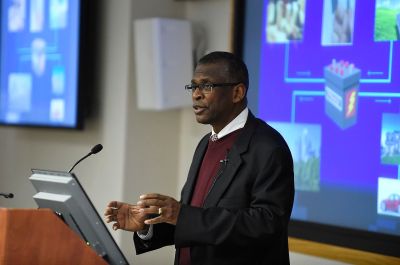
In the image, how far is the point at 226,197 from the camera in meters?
2.26

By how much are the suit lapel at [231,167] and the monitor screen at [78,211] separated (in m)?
0.35

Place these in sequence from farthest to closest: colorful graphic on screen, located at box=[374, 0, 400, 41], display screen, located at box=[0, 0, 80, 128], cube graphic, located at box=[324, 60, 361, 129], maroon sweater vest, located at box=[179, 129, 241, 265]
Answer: display screen, located at box=[0, 0, 80, 128]
cube graphic, located at box=[324, 60, 361, 129]
colorful graphic on screen, located at box=[374, 0, 400, 41]
maroon sweater vest, located at box=[179, 129, 241, 265]

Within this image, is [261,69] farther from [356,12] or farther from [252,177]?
[252,177]

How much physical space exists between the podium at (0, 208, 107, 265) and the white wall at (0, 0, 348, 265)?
6.25 ft

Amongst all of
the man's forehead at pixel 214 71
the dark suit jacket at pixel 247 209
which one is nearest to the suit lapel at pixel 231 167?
the dark suit jacket at pixel 247 209

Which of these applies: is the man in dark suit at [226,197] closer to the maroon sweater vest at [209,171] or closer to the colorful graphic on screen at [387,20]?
the maroon sweater vest at [209,171]

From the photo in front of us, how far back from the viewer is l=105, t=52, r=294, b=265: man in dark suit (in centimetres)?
214

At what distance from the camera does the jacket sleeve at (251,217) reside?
Result: 2133 millimetres

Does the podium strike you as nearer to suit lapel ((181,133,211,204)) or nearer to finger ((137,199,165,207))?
finger ((137,199,165,207))

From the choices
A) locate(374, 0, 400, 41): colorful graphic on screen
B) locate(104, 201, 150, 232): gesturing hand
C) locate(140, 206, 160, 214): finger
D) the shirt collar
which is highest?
locate(374, 0, 400, 41): colorful graphic on screen

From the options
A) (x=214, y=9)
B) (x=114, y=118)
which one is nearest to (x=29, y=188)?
Result: (x=114, y=118)

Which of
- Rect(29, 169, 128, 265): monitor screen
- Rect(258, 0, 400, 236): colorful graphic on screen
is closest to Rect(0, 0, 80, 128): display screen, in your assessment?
Rect(258, 0, 400, 236): colorful graphic on screen

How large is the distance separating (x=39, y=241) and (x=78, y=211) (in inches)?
5.9

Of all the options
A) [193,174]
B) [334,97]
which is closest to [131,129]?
[334,97]
